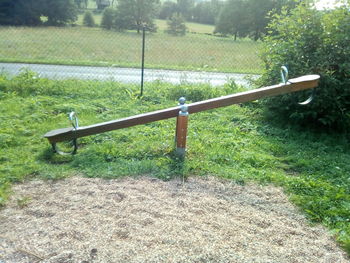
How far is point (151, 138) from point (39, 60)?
9.98m

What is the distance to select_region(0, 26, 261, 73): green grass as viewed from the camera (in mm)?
13102

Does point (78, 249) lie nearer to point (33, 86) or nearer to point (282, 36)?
point (282, 36)

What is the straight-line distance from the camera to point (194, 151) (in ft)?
14.6

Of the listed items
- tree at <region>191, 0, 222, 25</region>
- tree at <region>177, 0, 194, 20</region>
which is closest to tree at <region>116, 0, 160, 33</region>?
tree at <region>177, 0, 194, 20</region>

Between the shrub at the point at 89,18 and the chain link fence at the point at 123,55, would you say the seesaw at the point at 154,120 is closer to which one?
the chain link fence at the point at 123,55

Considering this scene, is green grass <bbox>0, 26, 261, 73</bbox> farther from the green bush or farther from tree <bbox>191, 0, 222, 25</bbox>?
tree <bbox>191, 0, 222, 25</bbox>

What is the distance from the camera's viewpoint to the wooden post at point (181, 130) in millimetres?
4062

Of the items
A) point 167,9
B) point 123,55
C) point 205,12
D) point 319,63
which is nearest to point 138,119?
point 319,63

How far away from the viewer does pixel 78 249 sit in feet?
8.33

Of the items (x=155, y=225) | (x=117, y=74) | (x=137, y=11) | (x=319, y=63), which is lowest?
(x=117, y=74)

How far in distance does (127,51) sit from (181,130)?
39.7ft

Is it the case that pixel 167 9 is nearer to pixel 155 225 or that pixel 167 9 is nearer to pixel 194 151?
pixel 194 151

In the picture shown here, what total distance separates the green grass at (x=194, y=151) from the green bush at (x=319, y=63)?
299 millimetres

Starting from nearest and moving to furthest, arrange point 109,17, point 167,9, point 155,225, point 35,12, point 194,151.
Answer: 1. point 155,225
2. point 194,151
3. point 35,12
4. point 109,17
5. point 167,9
